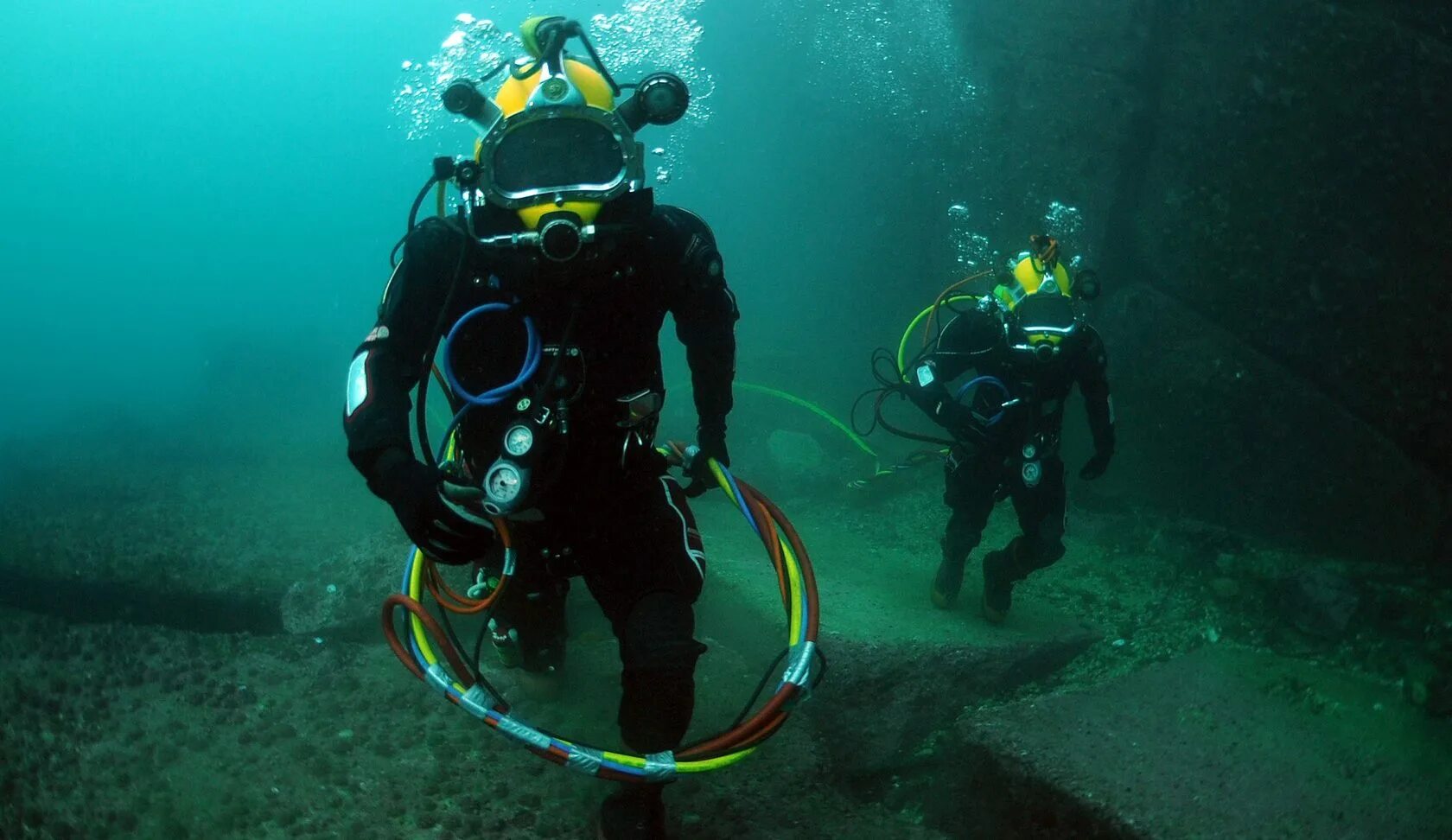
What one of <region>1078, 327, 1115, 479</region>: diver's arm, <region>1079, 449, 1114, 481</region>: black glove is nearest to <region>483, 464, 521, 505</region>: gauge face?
<region>1078, 327, 1115, 479</region>: diver's arm

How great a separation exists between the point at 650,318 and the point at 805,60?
14.0m

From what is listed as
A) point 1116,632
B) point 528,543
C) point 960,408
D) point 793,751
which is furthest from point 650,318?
point 1116,632

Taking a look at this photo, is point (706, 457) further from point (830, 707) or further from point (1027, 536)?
point (1027, 536)

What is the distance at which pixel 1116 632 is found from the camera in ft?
17.0

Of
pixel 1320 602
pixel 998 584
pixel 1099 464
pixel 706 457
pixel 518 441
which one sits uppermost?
pixel 518 441

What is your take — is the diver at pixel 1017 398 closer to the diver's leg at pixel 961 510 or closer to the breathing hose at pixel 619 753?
the diver's leg at pixel 961 510

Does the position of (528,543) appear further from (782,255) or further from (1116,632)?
(782,255)

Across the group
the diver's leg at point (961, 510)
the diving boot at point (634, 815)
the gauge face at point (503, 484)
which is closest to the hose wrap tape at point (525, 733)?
the diving boot at point (634, 815)

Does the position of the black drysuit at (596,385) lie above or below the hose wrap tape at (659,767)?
above

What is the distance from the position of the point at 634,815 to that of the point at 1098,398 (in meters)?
3.96

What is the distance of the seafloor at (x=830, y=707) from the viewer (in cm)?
311

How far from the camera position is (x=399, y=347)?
2.58 metres

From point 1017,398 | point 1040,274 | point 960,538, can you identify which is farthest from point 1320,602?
point 1040,274

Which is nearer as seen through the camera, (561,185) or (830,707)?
(561,185)
